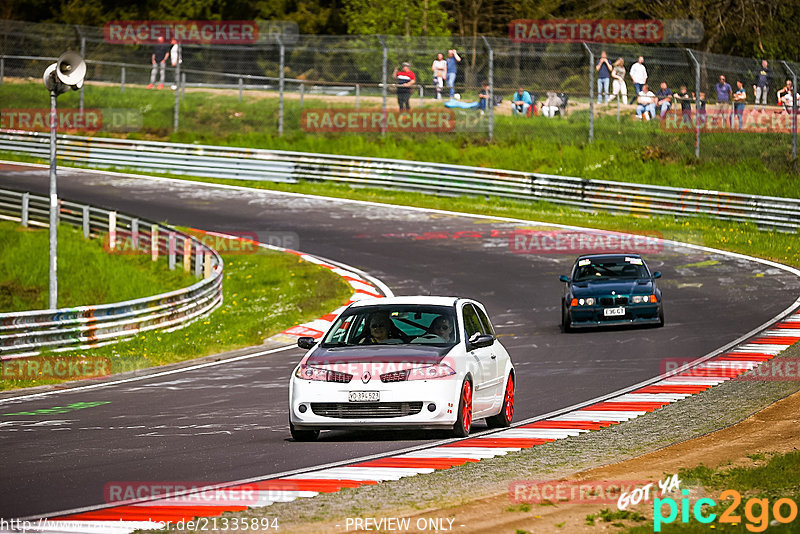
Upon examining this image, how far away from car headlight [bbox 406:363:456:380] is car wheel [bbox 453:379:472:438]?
243mm

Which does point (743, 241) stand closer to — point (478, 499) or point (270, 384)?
point (270, 384)

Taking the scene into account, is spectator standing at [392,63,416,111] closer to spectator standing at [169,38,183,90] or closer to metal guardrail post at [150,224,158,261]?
Result: spectator standing at [169,38,183,90]

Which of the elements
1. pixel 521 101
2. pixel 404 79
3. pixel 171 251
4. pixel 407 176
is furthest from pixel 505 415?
pixel 404 79

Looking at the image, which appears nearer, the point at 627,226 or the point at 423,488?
the point at 423,488

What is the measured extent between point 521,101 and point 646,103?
393 centimetres

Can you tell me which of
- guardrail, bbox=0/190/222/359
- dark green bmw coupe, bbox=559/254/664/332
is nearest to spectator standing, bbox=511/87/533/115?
guardrail, bbox=0/190/222/359

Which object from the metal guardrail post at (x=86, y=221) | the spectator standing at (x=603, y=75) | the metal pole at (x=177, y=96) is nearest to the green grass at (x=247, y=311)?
the metal guardrail post at (x=86, y=221)

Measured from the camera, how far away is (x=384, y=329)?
41.1 feet

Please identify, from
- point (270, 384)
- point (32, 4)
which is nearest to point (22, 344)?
point (270, 384)

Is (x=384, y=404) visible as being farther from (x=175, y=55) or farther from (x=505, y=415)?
(x=175, y=55)

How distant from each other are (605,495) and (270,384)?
8338 millimetres

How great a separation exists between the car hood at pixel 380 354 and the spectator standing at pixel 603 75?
A: 25.0 m

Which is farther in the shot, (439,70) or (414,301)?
(439,70)

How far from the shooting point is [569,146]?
1523 inches
